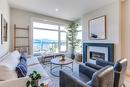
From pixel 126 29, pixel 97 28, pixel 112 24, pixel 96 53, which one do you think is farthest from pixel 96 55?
pixel 126 29

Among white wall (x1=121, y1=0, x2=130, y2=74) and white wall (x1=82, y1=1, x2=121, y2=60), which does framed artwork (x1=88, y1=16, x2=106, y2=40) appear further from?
white wall (x1=121, y1=0, x2=130, y2=74)

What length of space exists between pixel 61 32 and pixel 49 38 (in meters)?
0.89

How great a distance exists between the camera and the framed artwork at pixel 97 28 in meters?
4.19

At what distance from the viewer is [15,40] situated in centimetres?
468

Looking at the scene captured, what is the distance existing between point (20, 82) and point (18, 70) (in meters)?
0.28

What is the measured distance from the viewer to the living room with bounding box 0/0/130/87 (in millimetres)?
3600

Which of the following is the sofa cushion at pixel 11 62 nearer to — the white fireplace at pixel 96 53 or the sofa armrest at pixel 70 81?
the sofa armrest at pixel 70 81

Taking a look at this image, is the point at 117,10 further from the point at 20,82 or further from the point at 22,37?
the point at 22,37

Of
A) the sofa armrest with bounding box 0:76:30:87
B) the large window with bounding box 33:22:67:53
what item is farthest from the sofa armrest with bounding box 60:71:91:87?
the large window with bounding box 33:22:67:53

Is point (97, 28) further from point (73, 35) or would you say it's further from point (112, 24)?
point (73, 35)

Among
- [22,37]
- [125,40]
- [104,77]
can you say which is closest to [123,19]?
[125,40]

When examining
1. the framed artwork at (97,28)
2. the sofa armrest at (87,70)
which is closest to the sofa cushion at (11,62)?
the sofa armrest at (87,70)

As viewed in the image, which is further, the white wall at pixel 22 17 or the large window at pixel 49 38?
the large window at pixel 49 38

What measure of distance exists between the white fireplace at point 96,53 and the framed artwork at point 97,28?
1.46 ft
